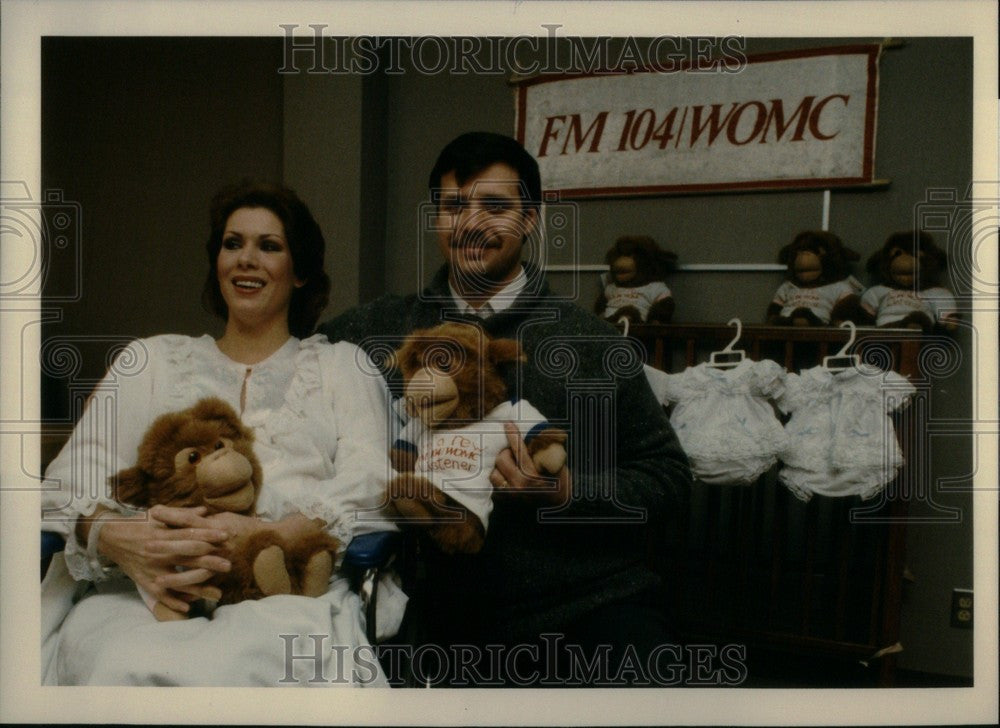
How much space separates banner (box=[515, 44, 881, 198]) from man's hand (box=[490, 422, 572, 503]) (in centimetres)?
64

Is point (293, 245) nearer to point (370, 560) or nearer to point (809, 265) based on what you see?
point (370, 560)

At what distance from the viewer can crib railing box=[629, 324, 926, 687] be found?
2.26 m

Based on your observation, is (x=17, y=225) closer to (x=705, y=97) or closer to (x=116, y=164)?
(x=116, y=164)

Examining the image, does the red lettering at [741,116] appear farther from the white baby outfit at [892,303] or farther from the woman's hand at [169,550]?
the woman's hand at [169,550]

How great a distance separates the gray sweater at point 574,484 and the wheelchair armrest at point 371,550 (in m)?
0.15

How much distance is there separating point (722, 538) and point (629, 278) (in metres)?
0.68

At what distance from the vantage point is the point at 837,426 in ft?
7.34

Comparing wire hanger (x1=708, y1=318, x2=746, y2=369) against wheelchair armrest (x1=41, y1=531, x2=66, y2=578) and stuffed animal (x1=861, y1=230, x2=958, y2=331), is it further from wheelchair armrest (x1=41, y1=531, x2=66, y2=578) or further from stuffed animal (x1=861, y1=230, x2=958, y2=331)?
wheelchair armrest (x1=41, y1=531, x2=66, y2=578)

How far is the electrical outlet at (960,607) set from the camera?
231 cm

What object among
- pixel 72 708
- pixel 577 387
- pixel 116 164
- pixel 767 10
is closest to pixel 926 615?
pixel 577 387

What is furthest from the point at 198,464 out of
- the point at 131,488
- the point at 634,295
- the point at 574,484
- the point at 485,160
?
the point at 634,295

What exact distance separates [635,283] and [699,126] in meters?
0.42

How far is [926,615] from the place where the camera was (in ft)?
7.54

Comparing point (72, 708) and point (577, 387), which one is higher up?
point (577, 387)
